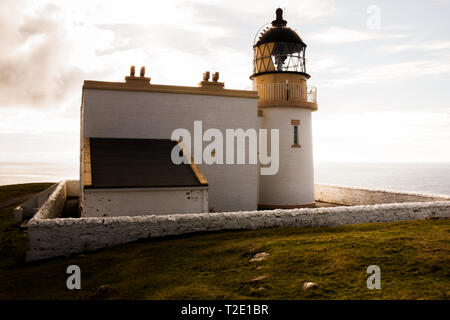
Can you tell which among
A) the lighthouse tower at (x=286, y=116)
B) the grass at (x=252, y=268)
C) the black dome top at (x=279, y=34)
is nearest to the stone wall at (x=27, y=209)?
the grass at (x=252, y=268)

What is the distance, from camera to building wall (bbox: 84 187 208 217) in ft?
42.3

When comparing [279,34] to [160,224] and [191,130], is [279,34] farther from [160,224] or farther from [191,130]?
[160,224]

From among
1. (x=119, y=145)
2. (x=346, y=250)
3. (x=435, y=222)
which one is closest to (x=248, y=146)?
(x=119, y=145)

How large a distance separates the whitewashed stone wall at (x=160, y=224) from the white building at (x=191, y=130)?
191cm

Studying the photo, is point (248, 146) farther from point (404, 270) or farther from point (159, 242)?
point (404, 270)

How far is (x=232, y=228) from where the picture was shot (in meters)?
12.2

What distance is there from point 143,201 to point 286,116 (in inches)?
351

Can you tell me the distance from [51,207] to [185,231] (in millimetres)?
6240

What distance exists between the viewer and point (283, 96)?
1917cm

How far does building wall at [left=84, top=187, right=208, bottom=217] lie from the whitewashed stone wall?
70.1 inches

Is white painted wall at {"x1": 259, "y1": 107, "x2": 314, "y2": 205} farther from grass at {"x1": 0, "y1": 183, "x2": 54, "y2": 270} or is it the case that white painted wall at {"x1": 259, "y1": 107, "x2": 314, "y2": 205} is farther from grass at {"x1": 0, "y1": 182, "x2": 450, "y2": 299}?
grass at {"x1": 0, "y1": 183, "x2": 54, "y2": 270}

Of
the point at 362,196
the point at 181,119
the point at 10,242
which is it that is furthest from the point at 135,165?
the point at 362,196
